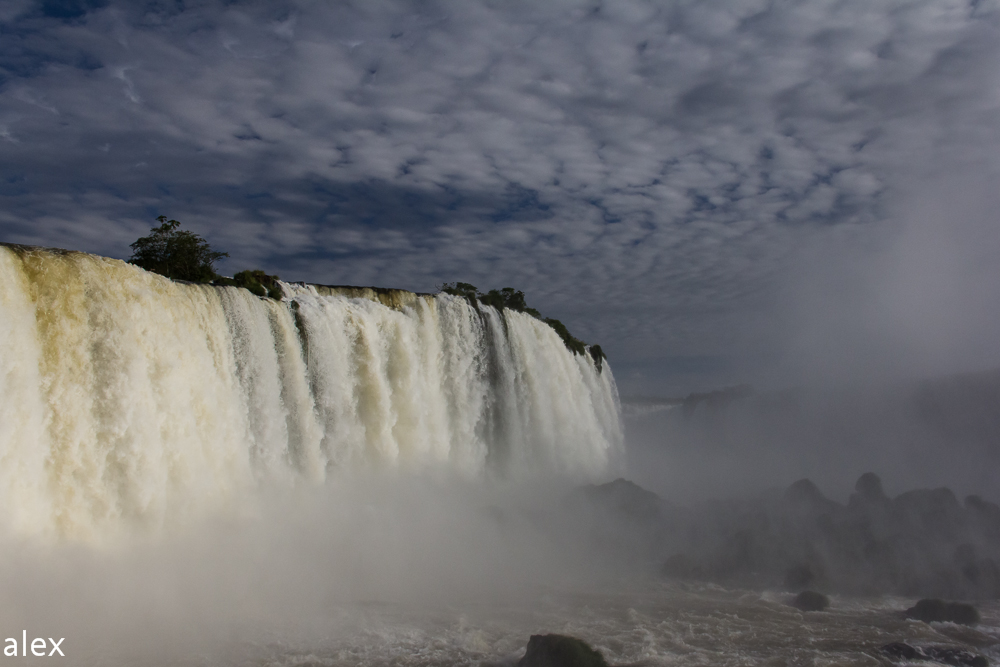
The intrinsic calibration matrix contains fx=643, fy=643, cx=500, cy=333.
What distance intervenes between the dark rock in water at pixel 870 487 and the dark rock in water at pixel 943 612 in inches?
300

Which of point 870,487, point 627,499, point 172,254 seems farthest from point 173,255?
point 870,487

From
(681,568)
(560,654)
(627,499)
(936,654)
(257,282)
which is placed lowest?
(936,654)

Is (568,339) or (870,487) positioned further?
(568,339)

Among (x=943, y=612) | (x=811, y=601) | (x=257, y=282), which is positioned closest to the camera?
(x=943, y=612)

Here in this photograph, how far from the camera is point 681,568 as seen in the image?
533 inches

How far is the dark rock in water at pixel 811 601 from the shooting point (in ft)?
36.8

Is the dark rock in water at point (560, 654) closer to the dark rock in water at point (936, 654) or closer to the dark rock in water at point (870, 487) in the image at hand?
the dark rock in water at point (936, 654)

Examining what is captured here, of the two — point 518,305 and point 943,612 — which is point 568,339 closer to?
point 518,305

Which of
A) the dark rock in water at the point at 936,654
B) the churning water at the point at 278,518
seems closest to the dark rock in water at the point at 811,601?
the churning water at the point at 278,518

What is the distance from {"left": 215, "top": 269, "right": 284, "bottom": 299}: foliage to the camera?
1397 cm

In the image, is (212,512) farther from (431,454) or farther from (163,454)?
(431,454)

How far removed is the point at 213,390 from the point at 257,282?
352 cm

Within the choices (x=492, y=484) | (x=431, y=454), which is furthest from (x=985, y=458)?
(x=431, y=454)

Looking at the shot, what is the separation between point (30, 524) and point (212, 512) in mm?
3092
